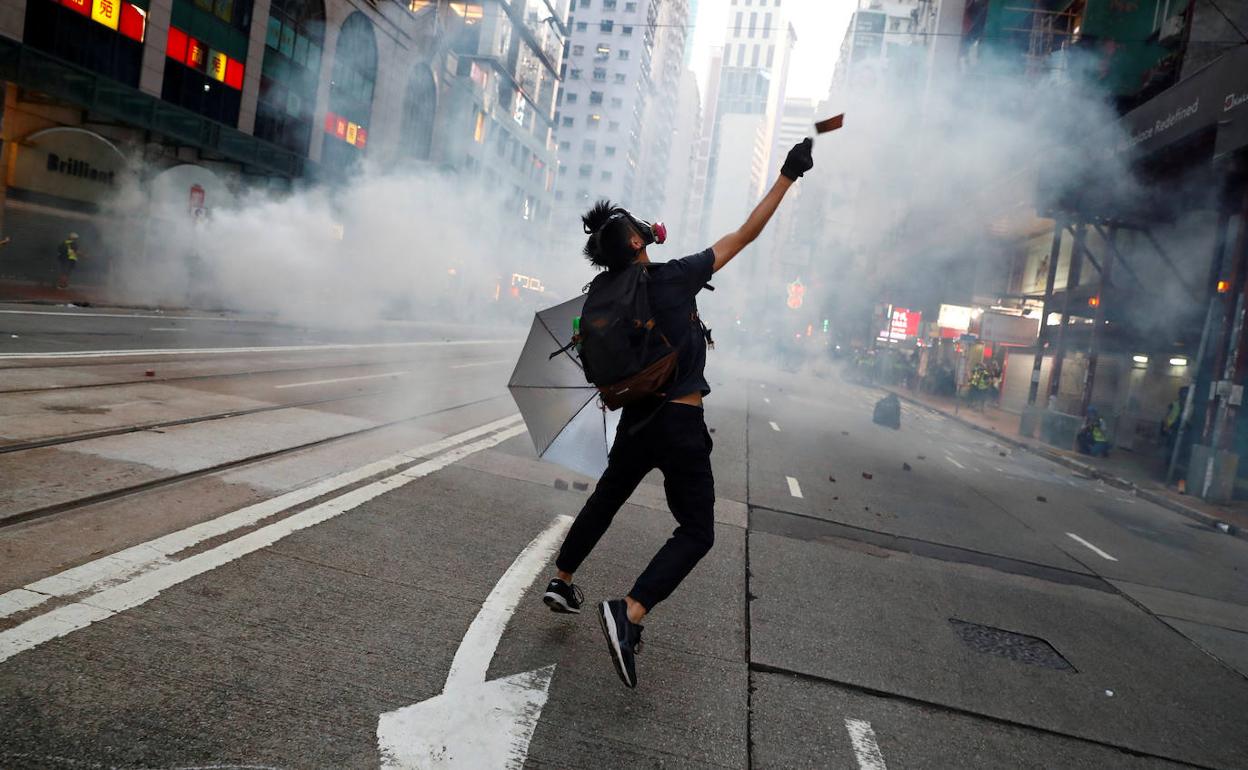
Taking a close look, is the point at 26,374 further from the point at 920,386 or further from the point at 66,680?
the point at 920,386

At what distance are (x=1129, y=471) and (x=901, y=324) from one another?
22.2 m

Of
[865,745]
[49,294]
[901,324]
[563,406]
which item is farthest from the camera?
[901,324]

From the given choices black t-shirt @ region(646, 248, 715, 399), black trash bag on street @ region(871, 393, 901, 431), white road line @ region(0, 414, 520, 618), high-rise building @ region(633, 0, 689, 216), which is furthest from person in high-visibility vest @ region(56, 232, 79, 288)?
high-rise building @ region(633, 0, 689, 216)

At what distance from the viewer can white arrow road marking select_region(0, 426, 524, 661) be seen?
250 centimetres

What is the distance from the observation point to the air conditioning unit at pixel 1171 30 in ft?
60.5

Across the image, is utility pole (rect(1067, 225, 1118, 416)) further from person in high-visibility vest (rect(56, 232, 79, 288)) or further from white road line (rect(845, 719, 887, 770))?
person in high-visibility vest (rect(56, 232, 79, 288))

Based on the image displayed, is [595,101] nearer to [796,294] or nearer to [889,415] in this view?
[796,294]

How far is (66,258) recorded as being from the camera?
Answer: 19828 millimetres

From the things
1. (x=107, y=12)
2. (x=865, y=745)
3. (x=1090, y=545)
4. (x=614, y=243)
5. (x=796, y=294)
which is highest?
(x=107, y=12)

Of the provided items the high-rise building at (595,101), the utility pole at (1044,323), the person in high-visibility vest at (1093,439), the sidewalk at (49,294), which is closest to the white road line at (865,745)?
the person in high-visibility vest at (1093,439)

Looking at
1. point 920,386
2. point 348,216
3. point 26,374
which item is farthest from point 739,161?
point 26,374

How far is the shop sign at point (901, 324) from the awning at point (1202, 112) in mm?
20203

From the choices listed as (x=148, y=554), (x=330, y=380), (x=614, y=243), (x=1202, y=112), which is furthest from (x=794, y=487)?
(x=1202, y=112)

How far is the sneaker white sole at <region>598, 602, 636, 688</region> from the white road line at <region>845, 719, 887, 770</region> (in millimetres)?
727
